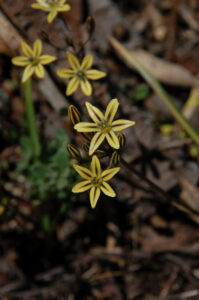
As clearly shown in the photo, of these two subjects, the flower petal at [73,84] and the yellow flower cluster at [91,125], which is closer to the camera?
the yellow flower cluster at [91,125]

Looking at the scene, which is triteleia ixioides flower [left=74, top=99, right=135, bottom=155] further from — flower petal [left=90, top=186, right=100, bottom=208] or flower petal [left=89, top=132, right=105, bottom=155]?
flower petal [left=90, top=186, right=100, bottom=208]

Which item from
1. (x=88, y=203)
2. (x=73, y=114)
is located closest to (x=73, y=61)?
(x=73, y=114)

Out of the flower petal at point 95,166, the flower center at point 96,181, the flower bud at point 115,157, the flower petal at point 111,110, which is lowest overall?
the flower bud at point 115,157

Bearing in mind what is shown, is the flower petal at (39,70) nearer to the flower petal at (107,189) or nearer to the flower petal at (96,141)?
the flower petal at (96,141)

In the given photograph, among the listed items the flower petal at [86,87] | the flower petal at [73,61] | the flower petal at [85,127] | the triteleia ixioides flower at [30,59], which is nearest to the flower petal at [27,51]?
the triteleia ixioides flower at [30,59]

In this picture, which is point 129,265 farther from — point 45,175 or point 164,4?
point 164,4

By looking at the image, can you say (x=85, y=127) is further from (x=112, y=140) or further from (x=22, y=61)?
(x=22, y=61)
